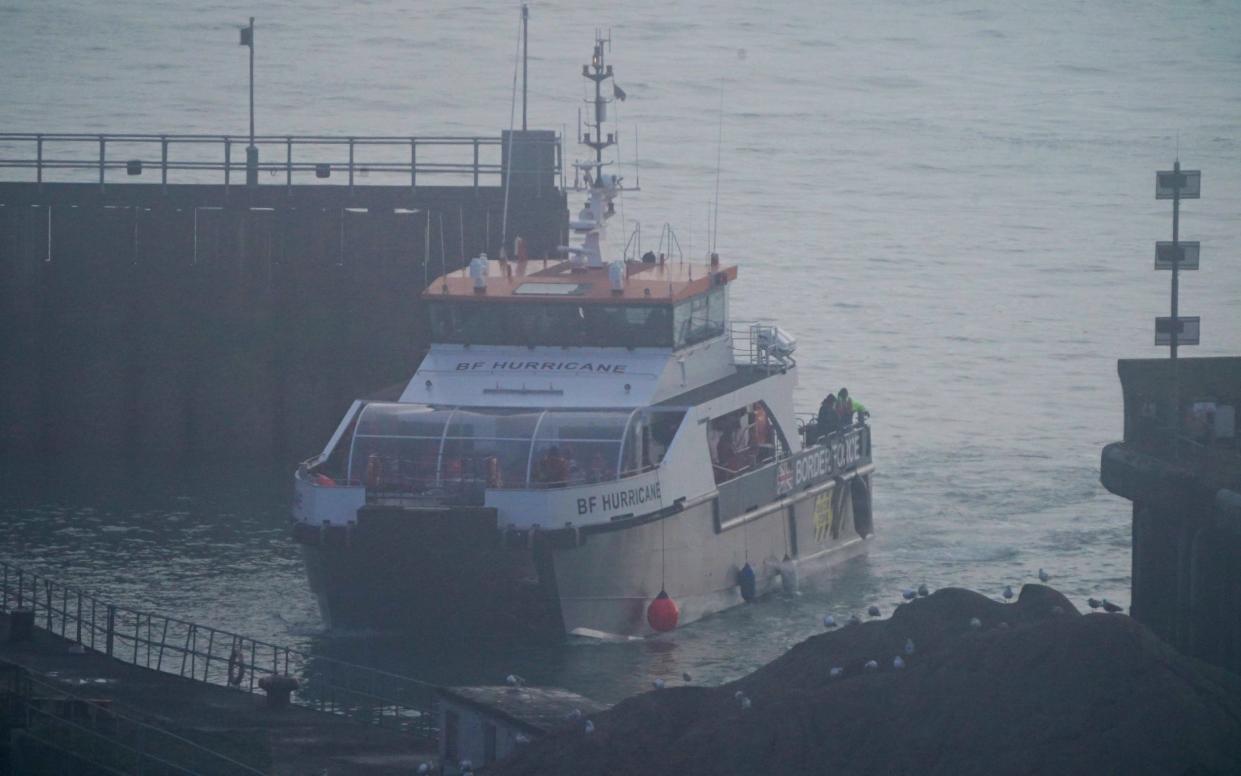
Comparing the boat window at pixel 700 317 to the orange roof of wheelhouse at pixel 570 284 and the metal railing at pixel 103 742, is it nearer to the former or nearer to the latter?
the orange roof of wheelhouse at pixel 570 284

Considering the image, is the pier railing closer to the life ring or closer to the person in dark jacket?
the life ring

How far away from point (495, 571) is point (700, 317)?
5.61 meters

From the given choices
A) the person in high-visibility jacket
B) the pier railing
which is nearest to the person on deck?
the pier railing

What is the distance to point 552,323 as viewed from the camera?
30094 mm

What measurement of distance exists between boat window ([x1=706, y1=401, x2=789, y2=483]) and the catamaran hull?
4.42 ft

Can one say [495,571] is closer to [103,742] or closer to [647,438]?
[647,438]

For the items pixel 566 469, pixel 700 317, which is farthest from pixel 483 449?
pixel 700 317

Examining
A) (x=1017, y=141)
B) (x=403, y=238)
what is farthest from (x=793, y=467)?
(x=1017, y=141)

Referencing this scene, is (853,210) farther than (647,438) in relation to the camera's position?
Yes

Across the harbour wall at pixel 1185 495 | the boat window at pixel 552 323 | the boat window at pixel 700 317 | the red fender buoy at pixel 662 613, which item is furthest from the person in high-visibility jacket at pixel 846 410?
the harbour wall at pixel 1185 495

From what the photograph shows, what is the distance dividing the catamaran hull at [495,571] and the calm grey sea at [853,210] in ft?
1.56

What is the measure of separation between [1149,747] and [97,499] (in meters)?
24.5

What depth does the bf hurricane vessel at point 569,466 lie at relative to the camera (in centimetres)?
2734

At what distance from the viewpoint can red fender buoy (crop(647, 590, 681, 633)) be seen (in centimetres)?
2861
